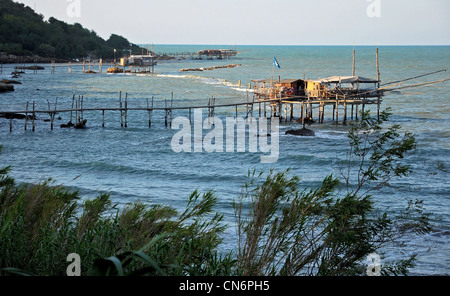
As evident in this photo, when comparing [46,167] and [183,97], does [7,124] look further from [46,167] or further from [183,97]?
[183,97]

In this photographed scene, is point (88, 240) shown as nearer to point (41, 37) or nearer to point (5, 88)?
point (5, 88)

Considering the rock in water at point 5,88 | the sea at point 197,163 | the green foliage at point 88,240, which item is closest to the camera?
the green foliage at point 88,240

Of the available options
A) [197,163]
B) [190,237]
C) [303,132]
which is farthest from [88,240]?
[303,132]

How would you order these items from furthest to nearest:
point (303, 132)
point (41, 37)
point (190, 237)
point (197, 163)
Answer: point (41, 37) < point (303, 132) < point (197, 163) < point (190, 237)

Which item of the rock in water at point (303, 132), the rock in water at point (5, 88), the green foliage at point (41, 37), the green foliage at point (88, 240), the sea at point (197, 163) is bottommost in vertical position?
the sea at point (197, 163)

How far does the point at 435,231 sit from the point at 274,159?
48.4 ft

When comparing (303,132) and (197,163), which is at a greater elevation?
(303,132)

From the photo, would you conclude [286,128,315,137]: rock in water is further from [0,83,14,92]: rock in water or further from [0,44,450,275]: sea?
[0,83,14,92]: rock in water

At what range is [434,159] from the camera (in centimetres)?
3391

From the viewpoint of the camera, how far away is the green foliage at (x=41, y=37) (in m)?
125

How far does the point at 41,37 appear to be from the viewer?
13300cm

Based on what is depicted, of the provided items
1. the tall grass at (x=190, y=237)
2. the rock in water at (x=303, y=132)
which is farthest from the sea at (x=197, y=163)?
the tall grass at (x=190, y=237)

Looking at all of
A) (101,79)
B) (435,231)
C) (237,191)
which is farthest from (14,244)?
(101,79)

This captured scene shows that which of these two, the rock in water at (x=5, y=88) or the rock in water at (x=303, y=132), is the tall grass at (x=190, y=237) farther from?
the rock in water at (x=5, y=88)
